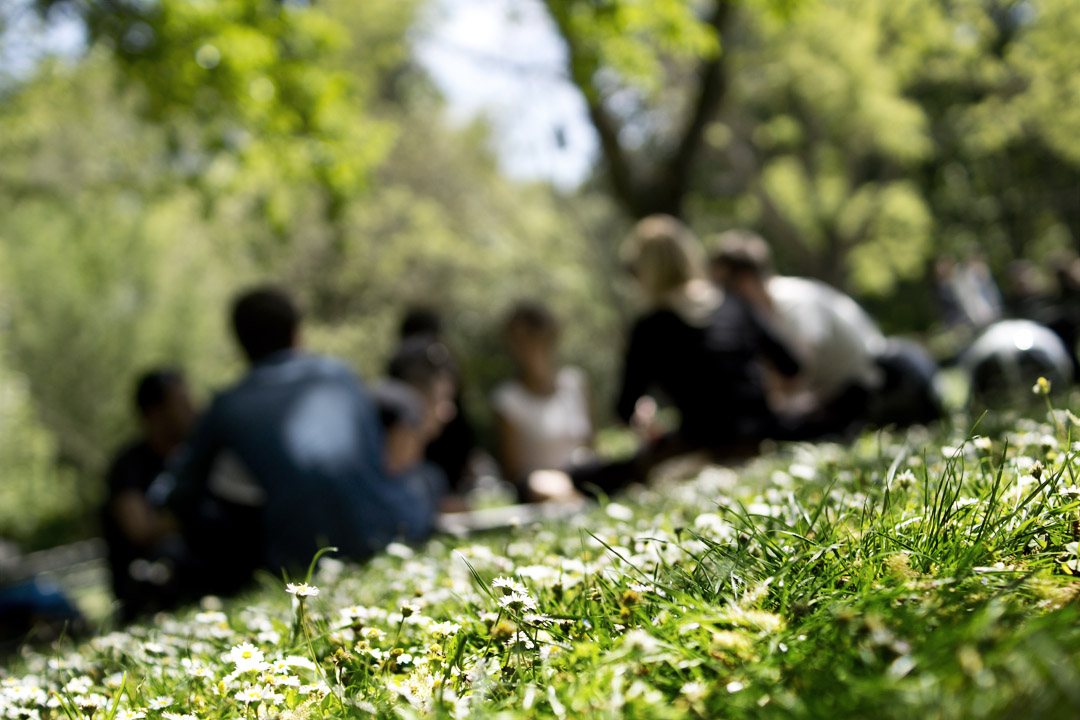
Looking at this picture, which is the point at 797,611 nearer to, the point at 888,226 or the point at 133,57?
the point at 133,57

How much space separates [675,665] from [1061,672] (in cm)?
58

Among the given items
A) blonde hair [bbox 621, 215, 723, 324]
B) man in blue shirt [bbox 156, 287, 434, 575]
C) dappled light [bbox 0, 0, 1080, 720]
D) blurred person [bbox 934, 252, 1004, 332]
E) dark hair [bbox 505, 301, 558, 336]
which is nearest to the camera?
dappled light [bbox 0, 0, 1080, 720]

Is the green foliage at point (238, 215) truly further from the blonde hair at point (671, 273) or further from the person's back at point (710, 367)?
the person's back at point (710, 367)

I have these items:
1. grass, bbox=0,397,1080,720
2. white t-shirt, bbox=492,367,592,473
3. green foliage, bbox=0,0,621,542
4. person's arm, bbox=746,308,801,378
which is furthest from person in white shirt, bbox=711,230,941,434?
green foliage, bbox=0,0,621,542

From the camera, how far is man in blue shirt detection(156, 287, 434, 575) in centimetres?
415

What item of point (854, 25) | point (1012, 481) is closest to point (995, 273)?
point (854, 25)

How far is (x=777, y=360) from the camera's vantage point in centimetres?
611

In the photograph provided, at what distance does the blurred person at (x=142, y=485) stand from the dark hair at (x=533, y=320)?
8.35 feet

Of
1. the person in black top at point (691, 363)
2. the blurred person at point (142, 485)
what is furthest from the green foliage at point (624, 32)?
the blurred person at point (142, 485)

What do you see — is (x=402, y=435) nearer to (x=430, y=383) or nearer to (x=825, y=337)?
(x=430, y=383)

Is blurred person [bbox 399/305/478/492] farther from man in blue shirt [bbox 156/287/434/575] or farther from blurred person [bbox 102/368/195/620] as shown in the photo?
man in blue shirt [bbox 156/287/434/575]

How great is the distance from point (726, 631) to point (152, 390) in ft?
18.9

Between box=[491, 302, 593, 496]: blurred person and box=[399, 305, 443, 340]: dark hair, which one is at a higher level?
box=[399, 305, 443, 340]: dark hair

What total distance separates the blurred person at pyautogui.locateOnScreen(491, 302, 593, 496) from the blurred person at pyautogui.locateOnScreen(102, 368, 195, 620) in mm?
2380
